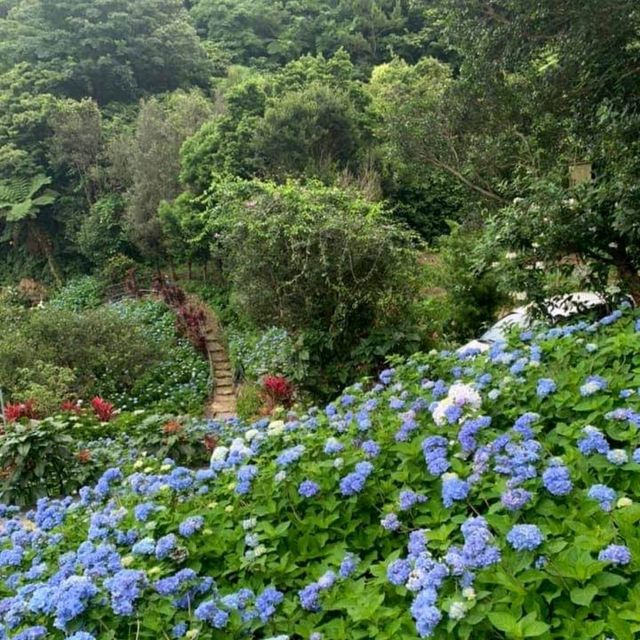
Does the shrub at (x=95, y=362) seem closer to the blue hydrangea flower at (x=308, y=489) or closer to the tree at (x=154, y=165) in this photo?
the tree at (x=154, y=165)

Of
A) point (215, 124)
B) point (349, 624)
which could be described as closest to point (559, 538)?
point (349, 624)

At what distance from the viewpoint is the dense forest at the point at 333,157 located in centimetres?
416

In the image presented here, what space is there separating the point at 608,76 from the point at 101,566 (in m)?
4.61

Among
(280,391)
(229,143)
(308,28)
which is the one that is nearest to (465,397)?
(280,391)

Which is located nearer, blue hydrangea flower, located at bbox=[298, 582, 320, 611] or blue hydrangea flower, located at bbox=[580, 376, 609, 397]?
blue hydrangea flower, located at bbox=[298, 582, 320, 611]

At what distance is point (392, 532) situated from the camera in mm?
1617

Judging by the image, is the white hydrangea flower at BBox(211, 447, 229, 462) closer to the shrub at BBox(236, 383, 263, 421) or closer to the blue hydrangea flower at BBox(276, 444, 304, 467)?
the blue hydrangea flower at BBox(276, 444, 304, 467)

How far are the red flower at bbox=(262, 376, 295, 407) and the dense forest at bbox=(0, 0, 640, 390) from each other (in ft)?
1.46

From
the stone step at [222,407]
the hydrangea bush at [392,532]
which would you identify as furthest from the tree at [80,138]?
the hydrangea bush at [392,532]

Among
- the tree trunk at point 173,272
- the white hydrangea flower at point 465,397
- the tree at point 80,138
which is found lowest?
the tree trunk at point 173,272

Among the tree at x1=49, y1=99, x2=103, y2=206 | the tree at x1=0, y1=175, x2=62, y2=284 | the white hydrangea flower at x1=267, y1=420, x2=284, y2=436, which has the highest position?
the tree at x1=49, y1=99, x2=103, y2=206

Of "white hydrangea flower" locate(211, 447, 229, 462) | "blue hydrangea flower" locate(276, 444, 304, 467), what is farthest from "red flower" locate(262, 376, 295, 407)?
"blue hydrangea flower" locate(276, 444, 304, 467)

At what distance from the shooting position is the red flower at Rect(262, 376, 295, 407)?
576 centimetres

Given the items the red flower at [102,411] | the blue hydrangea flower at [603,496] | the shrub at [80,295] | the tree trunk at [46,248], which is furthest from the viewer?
the tree trunk at [46,248]
